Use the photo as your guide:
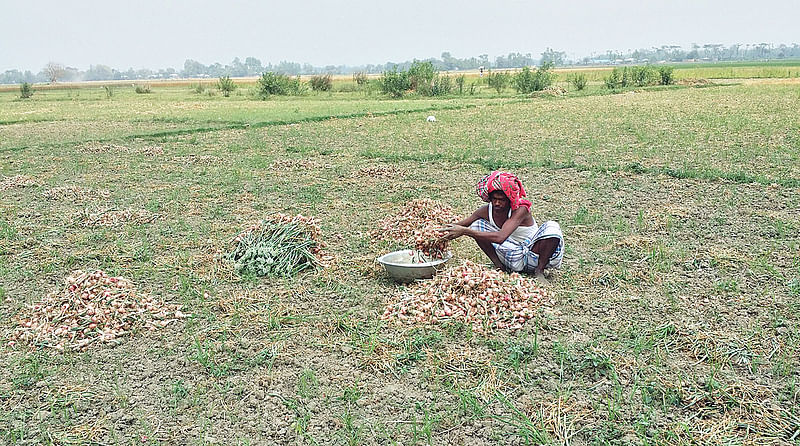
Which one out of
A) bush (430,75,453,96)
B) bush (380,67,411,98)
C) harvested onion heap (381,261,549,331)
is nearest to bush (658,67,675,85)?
bush (430,75,453,96)

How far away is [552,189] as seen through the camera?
8664mm

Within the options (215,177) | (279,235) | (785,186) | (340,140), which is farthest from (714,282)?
(340,140)

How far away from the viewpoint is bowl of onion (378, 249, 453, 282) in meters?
4.94

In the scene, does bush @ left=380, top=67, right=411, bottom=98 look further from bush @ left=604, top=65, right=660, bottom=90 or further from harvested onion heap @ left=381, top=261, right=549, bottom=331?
harvested onion heap @ left=381, top=261, right=549, bottom=331

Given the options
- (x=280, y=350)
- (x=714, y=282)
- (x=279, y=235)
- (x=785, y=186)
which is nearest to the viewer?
(x=280, y=350)

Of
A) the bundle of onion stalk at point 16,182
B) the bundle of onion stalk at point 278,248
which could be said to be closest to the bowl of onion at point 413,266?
the bundle of onion stalk at point 278,248

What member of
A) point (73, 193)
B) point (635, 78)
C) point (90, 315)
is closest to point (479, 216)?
point (90, 315)

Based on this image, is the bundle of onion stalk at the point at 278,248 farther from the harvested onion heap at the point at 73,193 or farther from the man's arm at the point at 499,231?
the harvested onion heap at the point at 73,193

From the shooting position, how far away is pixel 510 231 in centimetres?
474

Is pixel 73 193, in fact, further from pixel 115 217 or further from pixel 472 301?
pixel 472 301

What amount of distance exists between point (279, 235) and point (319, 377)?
2.12m

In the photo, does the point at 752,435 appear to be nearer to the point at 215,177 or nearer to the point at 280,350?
the point at 280,350

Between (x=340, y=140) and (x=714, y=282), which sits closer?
(x=714, y=282)

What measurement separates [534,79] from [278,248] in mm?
33114
